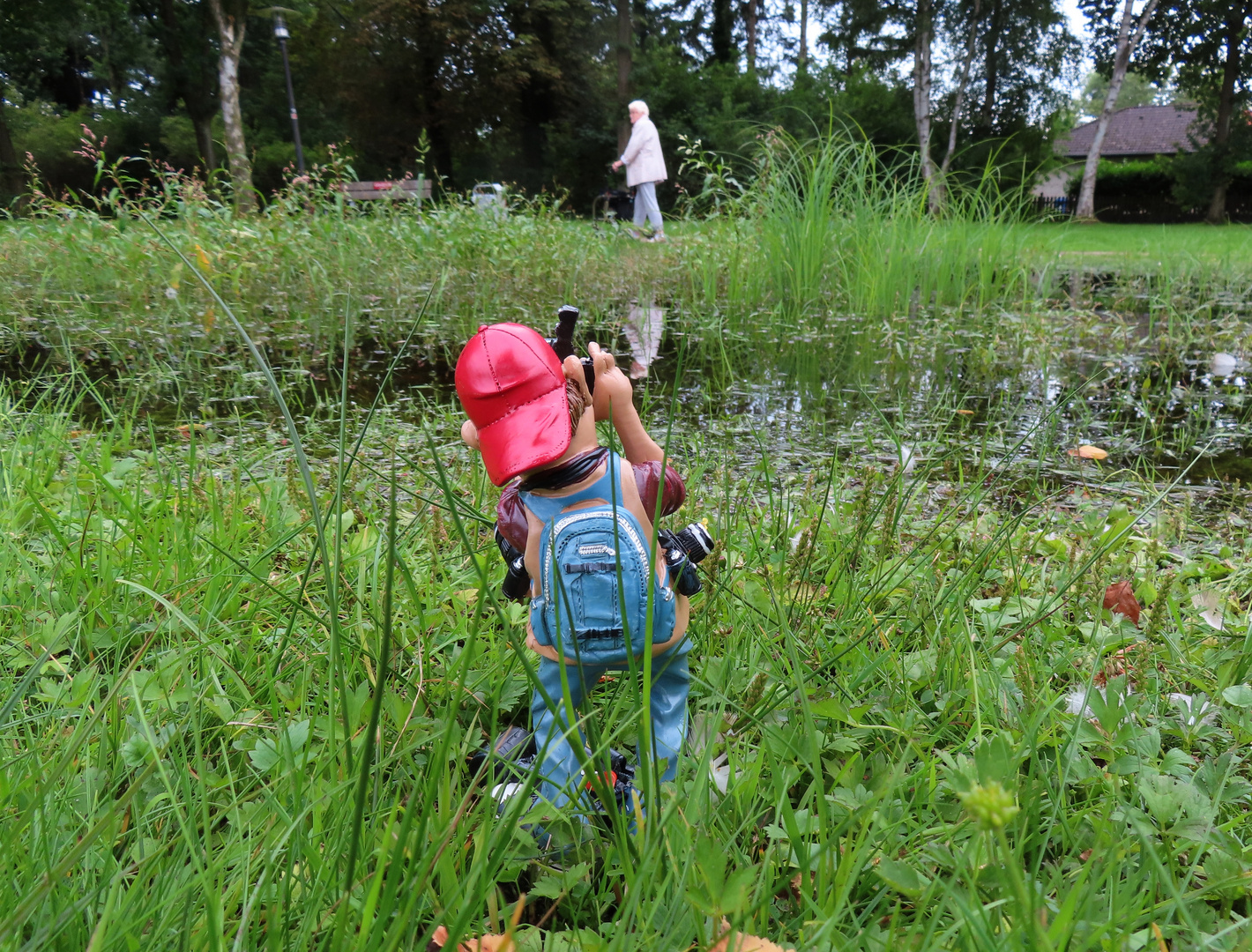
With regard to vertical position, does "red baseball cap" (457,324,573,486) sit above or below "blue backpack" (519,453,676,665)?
above

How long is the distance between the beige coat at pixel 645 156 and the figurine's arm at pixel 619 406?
9.54 meters

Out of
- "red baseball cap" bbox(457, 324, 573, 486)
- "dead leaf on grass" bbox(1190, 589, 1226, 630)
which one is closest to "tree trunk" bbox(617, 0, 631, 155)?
"dead leaf on grass" bbox(1190, 589, 1226, 630)

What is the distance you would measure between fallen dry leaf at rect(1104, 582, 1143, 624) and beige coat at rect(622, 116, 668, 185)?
9.27m

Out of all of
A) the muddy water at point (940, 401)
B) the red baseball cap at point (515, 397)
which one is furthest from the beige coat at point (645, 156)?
the red baseball cap at point (515, 397)

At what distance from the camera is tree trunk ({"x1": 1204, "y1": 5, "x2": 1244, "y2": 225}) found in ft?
76.0

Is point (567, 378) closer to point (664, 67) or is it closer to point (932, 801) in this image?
point (932, 801)

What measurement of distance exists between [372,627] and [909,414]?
237 centimetres

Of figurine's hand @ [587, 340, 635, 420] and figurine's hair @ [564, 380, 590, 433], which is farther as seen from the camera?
figurine's hand @ [587, 340, 635, 420]

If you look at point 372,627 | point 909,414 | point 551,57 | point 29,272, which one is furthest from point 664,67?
point 372,627

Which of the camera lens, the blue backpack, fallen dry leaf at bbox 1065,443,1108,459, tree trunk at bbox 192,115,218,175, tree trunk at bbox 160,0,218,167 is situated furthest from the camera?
tree trunk at bbox 192,115,218,175

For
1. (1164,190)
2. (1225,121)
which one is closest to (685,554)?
(1225,121)

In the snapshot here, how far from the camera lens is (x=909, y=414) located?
10.2ft

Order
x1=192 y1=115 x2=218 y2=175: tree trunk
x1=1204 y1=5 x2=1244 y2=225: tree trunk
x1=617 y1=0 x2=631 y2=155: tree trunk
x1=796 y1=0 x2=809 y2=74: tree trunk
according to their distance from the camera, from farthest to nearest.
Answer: x1=796 y1=0 x2=809 y2=74: tree trunk < x1=192 y1=115 x2=218 y2=175: tree trunk < x1=617 y1=0 x2=631 y2=155: tree trunk < x1=1204 y1=5 x2=1244 y2=225: tree trunk

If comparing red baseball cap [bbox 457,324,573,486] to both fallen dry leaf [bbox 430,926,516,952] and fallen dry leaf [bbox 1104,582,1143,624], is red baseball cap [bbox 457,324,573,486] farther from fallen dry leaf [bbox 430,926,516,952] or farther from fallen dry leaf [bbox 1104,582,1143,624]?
fallen dry leaf [bbox 1104,582,1143,624]
